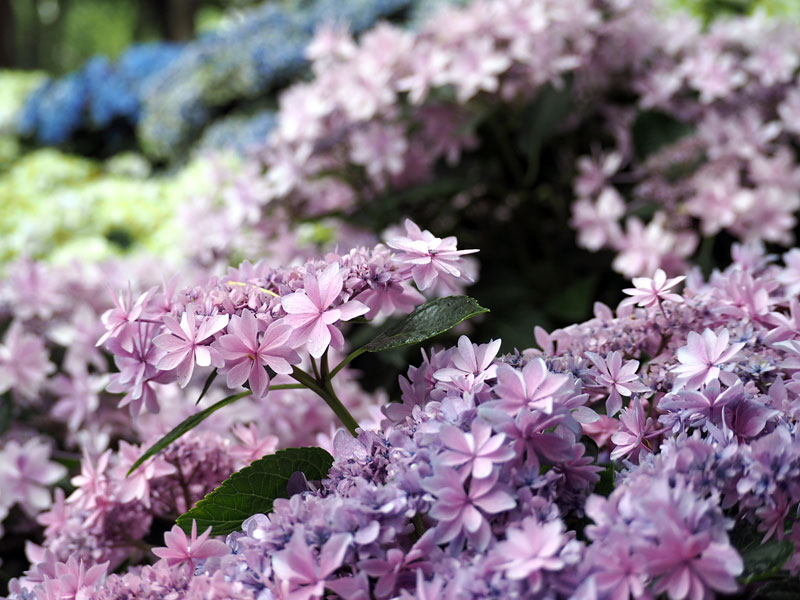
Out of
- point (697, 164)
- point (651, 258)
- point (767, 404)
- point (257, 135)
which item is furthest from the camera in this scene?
point (257, 135)

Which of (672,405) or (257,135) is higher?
(672,405)

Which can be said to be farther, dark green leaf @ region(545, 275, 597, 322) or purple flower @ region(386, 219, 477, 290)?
dark green leaf @ region(545, 275, 597, 322)

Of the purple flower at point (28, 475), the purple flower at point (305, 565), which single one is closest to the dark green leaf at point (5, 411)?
the purple flower at point (28, 475)

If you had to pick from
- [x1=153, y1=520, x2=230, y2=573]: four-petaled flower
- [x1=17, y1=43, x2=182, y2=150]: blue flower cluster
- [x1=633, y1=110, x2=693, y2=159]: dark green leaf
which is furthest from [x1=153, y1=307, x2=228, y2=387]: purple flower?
[x1=17, y1=43, x2=182, y2=150]: blue flower cluster

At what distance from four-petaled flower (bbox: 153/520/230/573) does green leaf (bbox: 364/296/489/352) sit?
0.18m

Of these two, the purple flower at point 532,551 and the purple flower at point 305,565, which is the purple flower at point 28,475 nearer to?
the purple flower at point 305,565

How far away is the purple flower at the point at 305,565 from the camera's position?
0.46 m

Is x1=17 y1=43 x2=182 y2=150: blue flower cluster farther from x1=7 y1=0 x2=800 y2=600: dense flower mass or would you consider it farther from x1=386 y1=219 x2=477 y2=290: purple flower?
x1=386 y1=219 x2=477 y2=290: purple flower

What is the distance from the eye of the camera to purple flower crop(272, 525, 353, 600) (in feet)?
1.50

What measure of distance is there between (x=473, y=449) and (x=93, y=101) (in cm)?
381

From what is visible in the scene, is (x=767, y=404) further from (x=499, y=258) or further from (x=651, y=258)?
(x=499, y=258)

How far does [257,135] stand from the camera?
2.57 m

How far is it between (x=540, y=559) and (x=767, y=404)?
220 mm

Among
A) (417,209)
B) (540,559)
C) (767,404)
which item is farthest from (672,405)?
(417,209)
